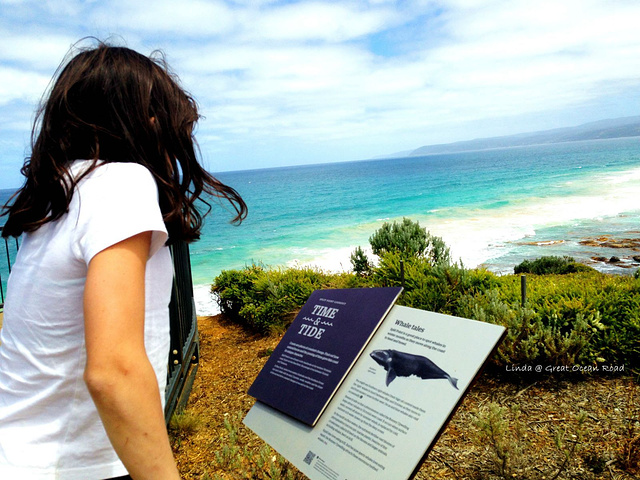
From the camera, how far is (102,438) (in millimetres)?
1217

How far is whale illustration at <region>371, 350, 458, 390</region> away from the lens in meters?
1.95

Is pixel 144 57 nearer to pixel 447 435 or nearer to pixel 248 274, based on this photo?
pixel 447 435

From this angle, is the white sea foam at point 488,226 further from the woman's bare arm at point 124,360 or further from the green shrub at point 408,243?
the woman's bare arm at point 124,360

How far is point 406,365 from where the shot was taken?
2.04 meters

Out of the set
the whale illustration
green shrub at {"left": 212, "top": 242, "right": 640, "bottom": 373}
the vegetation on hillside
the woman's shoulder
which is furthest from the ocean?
the woman's shoulder

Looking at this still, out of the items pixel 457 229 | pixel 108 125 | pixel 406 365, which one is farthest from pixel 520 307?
pixel 457 229

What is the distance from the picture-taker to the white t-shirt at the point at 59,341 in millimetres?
1100

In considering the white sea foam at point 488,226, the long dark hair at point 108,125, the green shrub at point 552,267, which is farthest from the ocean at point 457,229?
the long dark hair at point 108,125

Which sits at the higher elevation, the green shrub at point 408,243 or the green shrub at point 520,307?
the green shrub at point 408,243

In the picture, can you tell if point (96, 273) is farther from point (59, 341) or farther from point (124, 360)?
point (59, 341)

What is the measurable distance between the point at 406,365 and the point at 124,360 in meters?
1.29

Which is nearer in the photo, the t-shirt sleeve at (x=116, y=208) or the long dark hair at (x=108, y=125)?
the t-shirt sleeve at (x=116, y=208)

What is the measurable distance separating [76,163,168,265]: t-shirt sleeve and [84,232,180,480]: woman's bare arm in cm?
3

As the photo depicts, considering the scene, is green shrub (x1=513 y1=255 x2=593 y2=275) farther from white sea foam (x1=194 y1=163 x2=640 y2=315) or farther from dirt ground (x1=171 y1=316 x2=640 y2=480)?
dirt ground (x1=171 y1=316 x2=640 y2=480)
